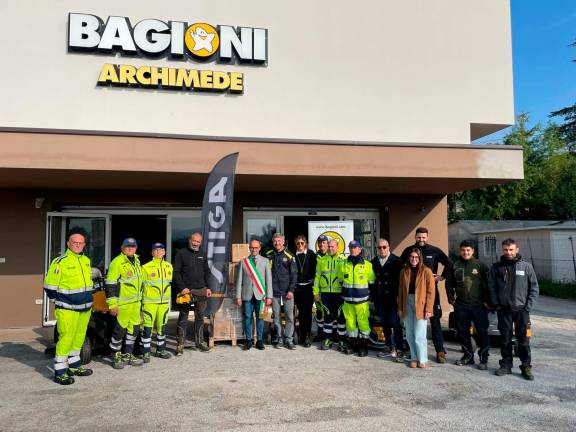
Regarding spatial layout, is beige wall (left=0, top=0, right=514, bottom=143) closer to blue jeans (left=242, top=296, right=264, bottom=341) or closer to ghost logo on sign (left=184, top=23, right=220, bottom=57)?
ghost logo on sign (left=184, top=23, right=220, bottom=57)

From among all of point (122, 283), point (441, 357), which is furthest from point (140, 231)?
point (441, 357)

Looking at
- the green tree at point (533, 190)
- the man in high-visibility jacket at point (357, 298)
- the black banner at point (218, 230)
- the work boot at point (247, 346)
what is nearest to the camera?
the black banner at point (218, 230)

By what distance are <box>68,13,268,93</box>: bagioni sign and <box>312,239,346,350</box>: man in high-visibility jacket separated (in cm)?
453

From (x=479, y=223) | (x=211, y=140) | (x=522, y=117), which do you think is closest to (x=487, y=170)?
(x=211, y=140)

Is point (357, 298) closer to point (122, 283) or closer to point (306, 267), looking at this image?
point (306, 267)

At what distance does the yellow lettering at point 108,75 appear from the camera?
29.7 ft

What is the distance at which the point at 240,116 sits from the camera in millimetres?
9609

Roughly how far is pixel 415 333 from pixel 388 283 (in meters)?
0.89

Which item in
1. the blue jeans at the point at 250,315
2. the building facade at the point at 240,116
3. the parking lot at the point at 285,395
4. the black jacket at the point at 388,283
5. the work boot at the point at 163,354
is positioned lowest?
the parking lot at the point at 285,395

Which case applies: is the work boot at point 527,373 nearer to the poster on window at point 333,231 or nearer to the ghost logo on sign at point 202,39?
the poster on window at point 333,231

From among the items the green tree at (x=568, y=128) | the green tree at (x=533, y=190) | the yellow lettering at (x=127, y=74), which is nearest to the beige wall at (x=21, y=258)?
the yellow lettering at (x=127, y=74)

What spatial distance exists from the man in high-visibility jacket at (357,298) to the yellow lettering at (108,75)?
6142 millimetres

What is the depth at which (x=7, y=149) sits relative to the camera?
24.4 ft

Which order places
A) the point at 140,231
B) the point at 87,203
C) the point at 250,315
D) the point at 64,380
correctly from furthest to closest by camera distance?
the point at 140,231, the point at 87,203, the point at 250,315, the point at 64,380
